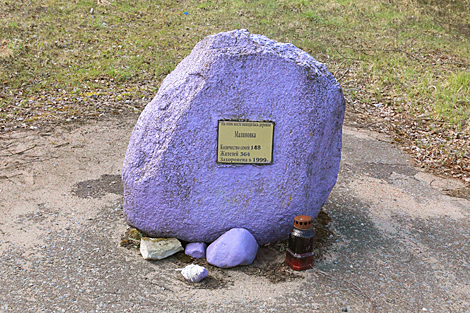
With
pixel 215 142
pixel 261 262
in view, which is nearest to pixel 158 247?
pixel 261 262

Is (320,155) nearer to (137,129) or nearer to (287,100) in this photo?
(287,100)

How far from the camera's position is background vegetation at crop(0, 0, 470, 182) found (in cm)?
688

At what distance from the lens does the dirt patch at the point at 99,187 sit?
4598mm

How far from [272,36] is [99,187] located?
22.6 ft

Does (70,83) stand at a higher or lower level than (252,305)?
higher

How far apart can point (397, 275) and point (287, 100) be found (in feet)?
5.52

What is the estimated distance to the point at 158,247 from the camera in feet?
11.4

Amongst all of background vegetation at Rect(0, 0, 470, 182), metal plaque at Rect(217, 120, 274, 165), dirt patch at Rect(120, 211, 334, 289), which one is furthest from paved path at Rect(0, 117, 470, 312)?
background vegetation at Rect(0, 0, 470, 182)

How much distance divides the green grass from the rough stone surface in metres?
4.00

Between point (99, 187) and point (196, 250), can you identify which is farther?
point (99, 187)

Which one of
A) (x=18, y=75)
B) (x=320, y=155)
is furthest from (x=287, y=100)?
(x=18, y=75)

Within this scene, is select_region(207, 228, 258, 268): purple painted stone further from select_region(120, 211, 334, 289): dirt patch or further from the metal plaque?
the metal plaque

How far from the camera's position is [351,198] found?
15.5 feet

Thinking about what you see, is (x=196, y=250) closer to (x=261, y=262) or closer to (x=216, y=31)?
(x=261, y=262)
